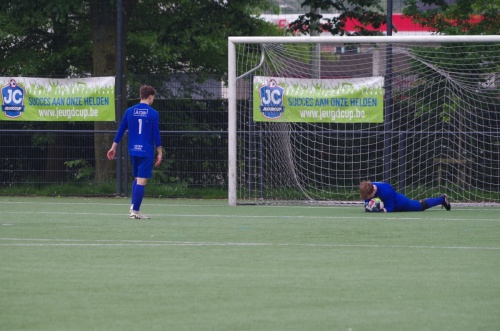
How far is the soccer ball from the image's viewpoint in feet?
52.6

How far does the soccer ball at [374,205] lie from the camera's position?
16047 mm

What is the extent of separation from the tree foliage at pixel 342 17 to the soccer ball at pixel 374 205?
24.6 ft

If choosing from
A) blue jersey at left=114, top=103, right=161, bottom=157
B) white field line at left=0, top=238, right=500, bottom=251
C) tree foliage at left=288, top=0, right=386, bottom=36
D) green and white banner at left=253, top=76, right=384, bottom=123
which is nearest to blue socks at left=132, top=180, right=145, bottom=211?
blue jersey at left=114, top=103, right=161, bottom=157

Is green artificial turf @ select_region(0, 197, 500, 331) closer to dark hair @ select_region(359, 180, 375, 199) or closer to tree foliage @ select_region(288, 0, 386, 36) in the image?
dark hair @ select_region(359, 180, 375, 199)

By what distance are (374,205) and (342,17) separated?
7.91m

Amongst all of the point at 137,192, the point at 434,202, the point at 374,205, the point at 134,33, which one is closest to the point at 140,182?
the point at 137,192

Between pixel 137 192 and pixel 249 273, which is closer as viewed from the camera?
pixel 249 273

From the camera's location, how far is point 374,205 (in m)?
16.1

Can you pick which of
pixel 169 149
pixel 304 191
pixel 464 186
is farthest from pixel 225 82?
pixel 464 186

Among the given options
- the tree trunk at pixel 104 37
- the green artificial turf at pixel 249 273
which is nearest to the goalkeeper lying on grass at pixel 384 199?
the green artificial turf at pixel 249 273

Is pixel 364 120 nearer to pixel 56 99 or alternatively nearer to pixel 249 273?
pixel 56 99

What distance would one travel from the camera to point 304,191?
1911 centimetres

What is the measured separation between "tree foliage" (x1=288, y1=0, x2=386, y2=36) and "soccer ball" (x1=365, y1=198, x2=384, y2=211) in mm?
7512

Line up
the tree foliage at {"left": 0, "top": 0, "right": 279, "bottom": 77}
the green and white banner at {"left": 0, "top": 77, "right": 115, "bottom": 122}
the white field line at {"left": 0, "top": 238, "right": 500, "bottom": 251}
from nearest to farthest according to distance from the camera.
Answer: the white field line at {"left": 0, "top": 238, "right": 500, "bottom": 251}, the green and white banner at {"left": 0, "top": 77, "right": 115, "bottom": 122}, the tree foliage at {"left": 0, "top": 0, "right": 279, "bottom": 77}
